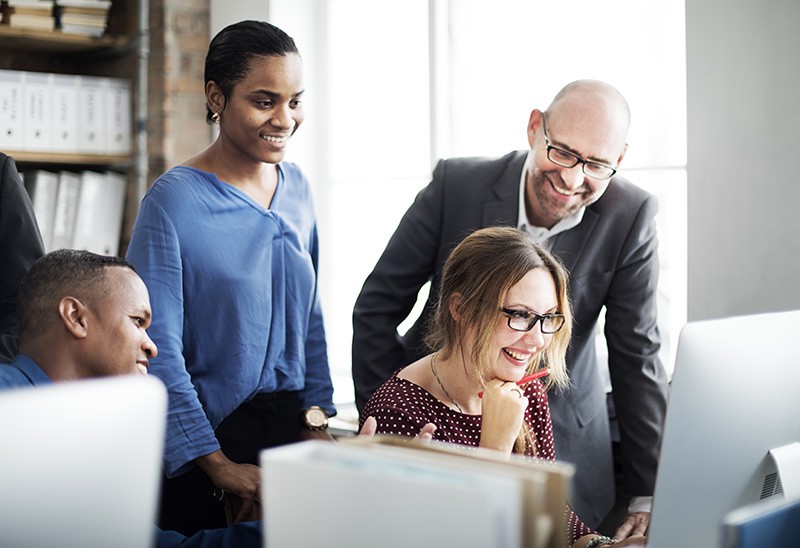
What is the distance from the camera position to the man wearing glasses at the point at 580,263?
2051 mm

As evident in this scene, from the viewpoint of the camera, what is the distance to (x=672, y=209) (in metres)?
2.86

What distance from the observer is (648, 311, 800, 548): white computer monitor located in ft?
4.02

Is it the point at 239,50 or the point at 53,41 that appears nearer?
the point at 239,50

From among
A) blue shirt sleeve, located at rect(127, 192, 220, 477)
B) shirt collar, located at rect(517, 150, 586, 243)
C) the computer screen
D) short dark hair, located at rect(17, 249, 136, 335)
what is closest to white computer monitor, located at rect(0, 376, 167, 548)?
the computer screen

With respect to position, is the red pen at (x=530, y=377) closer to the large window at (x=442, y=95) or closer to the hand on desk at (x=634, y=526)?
the hand on desk at (x=634, y=526)

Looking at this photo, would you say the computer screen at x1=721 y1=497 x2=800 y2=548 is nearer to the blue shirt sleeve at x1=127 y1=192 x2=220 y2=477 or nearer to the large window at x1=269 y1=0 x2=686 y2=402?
the blue shirt sleeve at x1=127 y1=192 x2=220 y2=477

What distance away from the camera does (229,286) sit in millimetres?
1998

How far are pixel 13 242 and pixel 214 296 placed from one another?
458 mm

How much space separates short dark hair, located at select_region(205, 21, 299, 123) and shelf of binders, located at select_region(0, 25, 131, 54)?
1.83 m

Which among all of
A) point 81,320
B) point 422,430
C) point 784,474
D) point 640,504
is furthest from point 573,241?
point 81,320

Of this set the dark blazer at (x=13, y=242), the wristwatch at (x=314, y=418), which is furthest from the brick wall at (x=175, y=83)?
the wristwatch at (x=314, y=418)

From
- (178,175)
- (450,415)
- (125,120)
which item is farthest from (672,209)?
(125,120)

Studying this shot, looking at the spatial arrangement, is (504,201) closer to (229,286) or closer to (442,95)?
(229,286)

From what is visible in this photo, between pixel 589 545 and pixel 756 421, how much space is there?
56 centimetres
